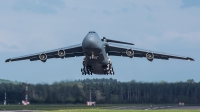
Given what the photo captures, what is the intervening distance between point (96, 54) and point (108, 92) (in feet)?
57.8

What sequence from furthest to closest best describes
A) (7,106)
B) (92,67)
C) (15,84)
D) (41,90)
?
1. (7,106)
2. (15,84)
3. (41,90)
4. (92,67)

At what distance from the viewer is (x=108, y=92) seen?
56.0m

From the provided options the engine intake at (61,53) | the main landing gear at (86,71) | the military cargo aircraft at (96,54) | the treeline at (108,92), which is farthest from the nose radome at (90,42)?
the treeline at (108,92)

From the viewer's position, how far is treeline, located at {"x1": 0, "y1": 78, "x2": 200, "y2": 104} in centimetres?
5025

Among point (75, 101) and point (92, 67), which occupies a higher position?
point (92, 67)

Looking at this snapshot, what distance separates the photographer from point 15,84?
198 ft

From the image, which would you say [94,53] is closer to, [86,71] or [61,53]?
[61,53]

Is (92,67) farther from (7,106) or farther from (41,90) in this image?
(7,106)

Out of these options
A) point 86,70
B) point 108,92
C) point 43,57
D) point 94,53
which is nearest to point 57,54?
point 43,57

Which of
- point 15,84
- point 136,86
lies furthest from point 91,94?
point 15,84

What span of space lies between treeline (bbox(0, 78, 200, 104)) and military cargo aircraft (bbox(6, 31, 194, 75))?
20.6 feet

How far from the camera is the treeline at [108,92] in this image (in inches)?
1978

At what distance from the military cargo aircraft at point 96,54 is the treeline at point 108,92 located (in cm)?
627

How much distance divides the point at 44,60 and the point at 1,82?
23187 mm
